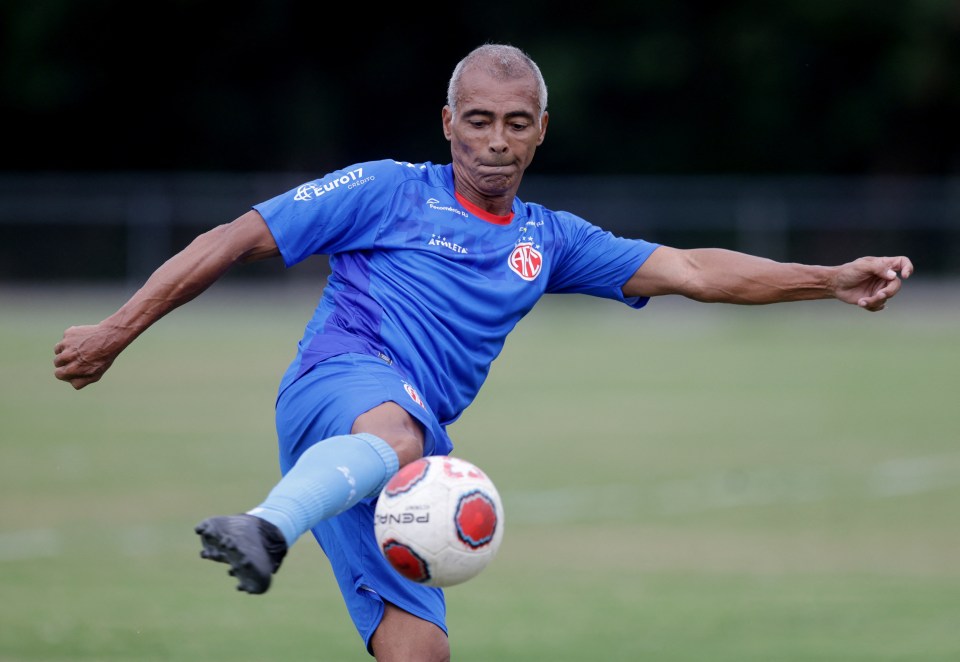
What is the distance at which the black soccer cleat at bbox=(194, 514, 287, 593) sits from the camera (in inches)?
176

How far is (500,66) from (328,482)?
76.4 inches

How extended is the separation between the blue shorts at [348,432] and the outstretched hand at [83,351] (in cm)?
70

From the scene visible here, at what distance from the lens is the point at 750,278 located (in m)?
6.43

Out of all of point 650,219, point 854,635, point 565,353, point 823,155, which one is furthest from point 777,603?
point 823,155

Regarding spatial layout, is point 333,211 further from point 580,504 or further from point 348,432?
point 580,504

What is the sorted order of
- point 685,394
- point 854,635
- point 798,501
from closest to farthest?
point 854,635
point 798,501
point 685,394

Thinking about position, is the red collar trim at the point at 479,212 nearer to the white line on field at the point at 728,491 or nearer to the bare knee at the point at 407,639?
the bare knee at the point at 407,639

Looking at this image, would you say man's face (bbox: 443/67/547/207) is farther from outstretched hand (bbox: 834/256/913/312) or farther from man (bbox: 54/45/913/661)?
outstretched hand (bbox: 834/256/913/312)

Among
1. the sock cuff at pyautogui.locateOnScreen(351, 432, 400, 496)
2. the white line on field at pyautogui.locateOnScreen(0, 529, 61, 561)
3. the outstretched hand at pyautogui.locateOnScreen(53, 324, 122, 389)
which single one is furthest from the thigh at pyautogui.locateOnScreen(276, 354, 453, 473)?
the white line on field at pyautogui.locateOnScreen(0, 529, 61, 561)

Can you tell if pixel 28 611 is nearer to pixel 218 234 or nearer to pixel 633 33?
pixel 218 234

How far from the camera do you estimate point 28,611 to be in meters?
9.00

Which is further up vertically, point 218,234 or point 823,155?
point 823,155

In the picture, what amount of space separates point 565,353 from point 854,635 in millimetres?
17938

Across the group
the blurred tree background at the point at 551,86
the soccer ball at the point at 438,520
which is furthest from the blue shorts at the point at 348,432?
the blurred tree background at the point at 551,86
